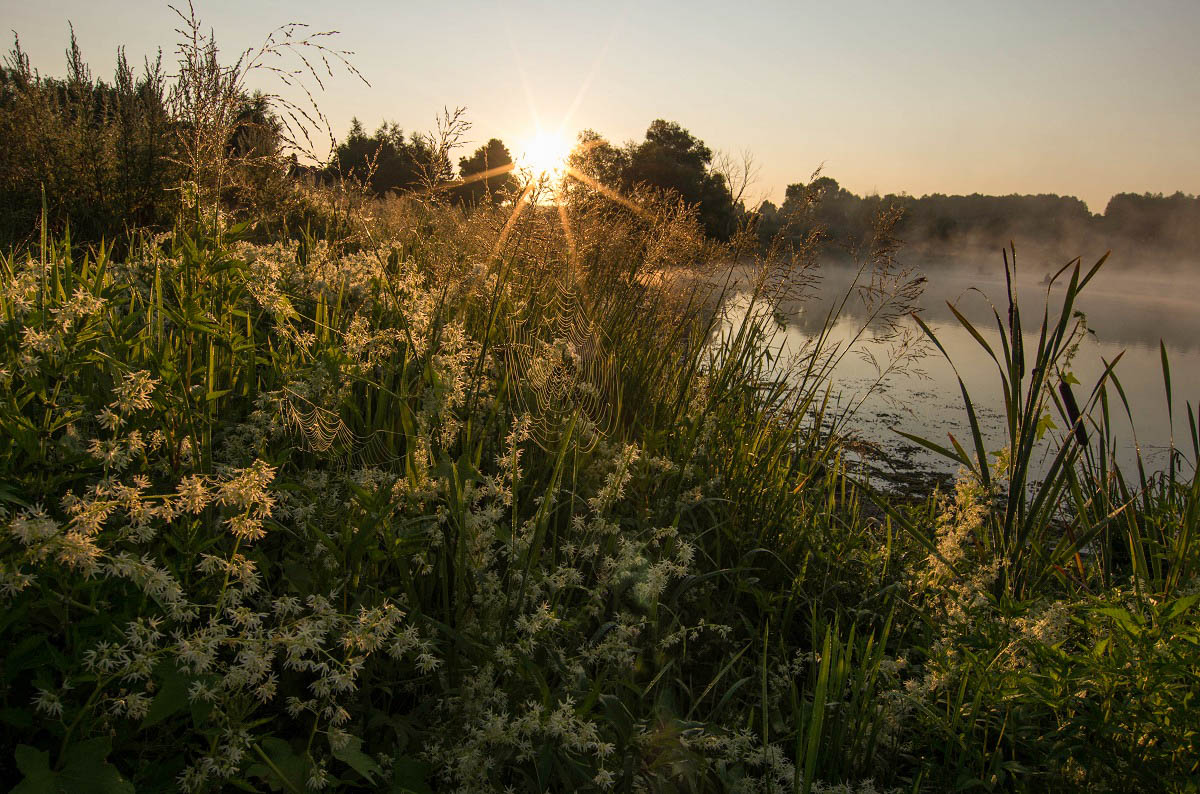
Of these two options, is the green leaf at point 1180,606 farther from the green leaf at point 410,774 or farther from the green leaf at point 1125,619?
the green leaf at point 410,774

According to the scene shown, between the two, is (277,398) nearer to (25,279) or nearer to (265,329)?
(25,279)

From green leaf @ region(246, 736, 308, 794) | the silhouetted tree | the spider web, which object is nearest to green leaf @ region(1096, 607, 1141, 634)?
the spider web

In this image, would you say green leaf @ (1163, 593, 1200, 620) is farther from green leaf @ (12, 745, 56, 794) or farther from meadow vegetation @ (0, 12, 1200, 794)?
green leaf @ (12, 745, 56, 794)

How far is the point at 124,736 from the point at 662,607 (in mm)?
1577

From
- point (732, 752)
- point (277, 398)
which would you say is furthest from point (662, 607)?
point (277, 398)

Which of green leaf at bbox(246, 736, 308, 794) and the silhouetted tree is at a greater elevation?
the silhouetted tree

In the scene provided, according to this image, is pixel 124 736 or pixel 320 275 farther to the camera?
pixel 320 275

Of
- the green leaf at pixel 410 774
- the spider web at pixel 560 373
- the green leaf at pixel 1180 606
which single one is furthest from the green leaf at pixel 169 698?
the green leaf at pixel 1180 606

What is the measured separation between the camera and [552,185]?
2.74 m

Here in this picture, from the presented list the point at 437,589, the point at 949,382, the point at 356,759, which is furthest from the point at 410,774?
the point at 949,382

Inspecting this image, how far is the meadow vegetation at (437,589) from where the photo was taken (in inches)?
48.3

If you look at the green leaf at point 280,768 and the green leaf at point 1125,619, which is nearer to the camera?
the green leaf at point 280,768

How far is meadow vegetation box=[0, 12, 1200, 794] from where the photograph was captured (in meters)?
1.23

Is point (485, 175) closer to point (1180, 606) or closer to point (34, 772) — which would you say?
point (34, 772)
